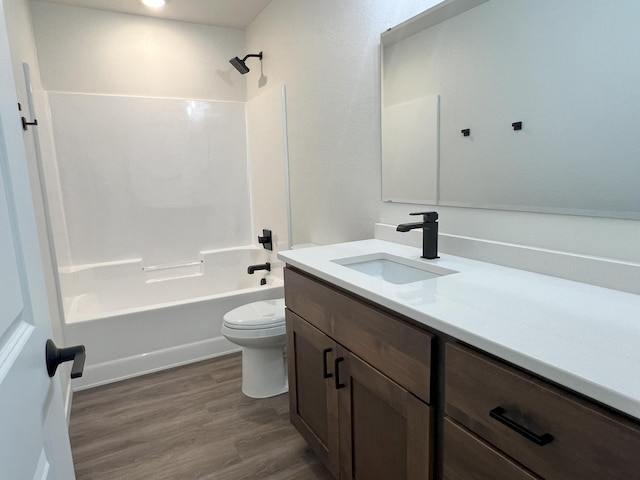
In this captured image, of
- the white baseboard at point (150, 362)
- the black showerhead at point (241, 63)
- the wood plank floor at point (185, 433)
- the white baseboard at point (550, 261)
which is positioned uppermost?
the black showerhead at point (241, 63)

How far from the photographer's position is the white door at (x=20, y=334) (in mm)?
504

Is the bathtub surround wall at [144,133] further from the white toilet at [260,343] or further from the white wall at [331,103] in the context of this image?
the white toilet at [260,343]

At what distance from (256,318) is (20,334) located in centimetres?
157

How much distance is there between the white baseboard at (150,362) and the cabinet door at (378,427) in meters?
1.57

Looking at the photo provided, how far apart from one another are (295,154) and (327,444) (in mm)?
1833

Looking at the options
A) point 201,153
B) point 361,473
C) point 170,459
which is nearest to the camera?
point 361,473

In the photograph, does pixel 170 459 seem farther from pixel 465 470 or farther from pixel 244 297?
pixel 465 470

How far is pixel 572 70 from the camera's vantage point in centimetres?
112

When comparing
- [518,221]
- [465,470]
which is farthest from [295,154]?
[465,470]

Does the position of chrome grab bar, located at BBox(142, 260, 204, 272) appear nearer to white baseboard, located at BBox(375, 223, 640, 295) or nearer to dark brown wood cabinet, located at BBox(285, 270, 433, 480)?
dark brown wood cabinet, located at BBox(285, 270, 433, 480)

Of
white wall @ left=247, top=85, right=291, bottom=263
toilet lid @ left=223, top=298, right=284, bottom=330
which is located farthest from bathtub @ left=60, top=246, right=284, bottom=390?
toilet lid @ left=223, top=298, right=284, bottom=330

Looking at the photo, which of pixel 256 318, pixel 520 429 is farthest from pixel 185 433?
pixel 520 429

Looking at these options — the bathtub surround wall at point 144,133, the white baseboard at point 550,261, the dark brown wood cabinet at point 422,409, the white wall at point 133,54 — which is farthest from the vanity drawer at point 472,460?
the white wall at point 133,54

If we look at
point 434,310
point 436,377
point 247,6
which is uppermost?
point 247,6
